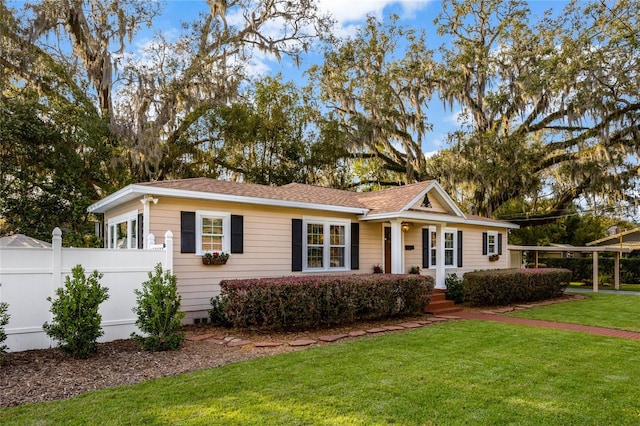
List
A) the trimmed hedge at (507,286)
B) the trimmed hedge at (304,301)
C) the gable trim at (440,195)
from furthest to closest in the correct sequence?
the trimmed hedge at (507,286), the gable trim at (440,195), the trimmed hedge at (304,301)

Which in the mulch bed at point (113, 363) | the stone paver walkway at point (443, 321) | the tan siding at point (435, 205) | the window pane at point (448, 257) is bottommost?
the stone paver walkway at point (443, 321)

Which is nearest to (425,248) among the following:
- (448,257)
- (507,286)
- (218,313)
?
(448,257)

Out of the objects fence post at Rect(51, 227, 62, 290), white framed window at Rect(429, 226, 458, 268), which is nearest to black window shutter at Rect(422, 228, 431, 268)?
white framed window at Rect(429, 226, 458, 268)

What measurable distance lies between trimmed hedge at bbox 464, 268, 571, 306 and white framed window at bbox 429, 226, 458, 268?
4.98ft

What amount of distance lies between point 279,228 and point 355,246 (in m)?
2.43

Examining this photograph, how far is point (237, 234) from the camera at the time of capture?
9.53 meters

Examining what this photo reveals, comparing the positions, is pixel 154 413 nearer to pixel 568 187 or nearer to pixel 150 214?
pixel 150 214

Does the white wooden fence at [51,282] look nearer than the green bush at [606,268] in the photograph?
A: Yes

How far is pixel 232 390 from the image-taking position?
14.9 feet

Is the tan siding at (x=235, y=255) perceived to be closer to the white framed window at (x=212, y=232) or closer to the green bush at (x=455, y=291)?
the white framed window at (x=212, y=232)

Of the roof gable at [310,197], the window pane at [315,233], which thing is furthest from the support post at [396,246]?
the window pane at [315,233]

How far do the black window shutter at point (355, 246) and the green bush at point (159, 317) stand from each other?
5.87m

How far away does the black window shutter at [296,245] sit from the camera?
10453mm

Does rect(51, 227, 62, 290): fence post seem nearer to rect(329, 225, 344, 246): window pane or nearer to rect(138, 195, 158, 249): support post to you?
rect(138, 195, 158, 249): support post
